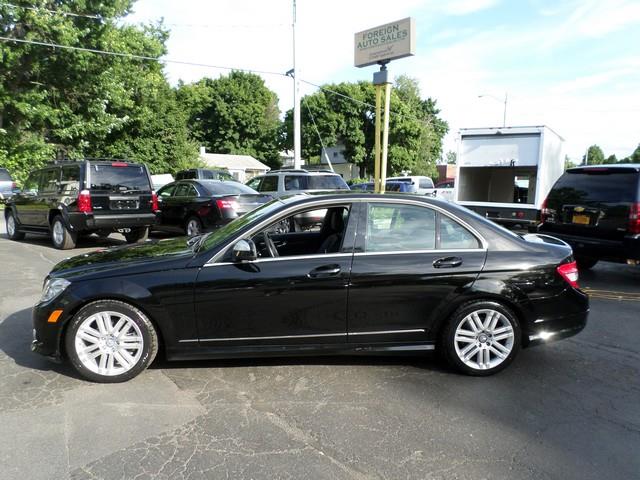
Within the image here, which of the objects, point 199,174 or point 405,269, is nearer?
point 405,269

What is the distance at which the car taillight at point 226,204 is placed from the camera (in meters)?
10.2

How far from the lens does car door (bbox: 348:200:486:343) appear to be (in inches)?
147

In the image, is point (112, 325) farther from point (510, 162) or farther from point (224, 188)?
point (510, 162)

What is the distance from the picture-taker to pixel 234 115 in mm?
61188

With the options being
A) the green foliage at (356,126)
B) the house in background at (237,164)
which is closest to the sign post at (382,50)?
the green foliage at (356,126)

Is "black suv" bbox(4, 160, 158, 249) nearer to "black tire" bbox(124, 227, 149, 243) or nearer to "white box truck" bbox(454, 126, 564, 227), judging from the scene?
"black tire" bbox(124, 227, 149, 243)

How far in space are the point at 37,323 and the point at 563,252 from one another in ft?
14.2

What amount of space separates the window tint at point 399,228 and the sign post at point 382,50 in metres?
4.88

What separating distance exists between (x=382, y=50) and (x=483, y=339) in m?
7.30

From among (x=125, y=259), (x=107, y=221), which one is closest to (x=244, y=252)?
(x=125, y=259)

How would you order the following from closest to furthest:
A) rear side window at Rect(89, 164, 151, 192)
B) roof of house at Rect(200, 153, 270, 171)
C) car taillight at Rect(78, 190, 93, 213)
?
car taillight at Rect(78, 190, 93, 213), rear side window at Rect(89, 164, 151, 192), roof of house at Rect(200, 153, 270, 171)

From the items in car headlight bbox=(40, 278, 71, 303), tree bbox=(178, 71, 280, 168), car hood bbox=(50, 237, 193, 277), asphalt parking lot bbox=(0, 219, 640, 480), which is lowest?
asphalt parking lot bbox=(0, 219, 640, 480)

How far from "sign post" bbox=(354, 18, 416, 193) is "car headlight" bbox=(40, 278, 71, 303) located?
6111 mm

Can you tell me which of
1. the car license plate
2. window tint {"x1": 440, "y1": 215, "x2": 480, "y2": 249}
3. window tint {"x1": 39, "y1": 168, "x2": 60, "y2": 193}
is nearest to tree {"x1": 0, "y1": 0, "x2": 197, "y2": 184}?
window tint {"x1": 39, "y1": 168, "x2": 60, "y2": 193}
